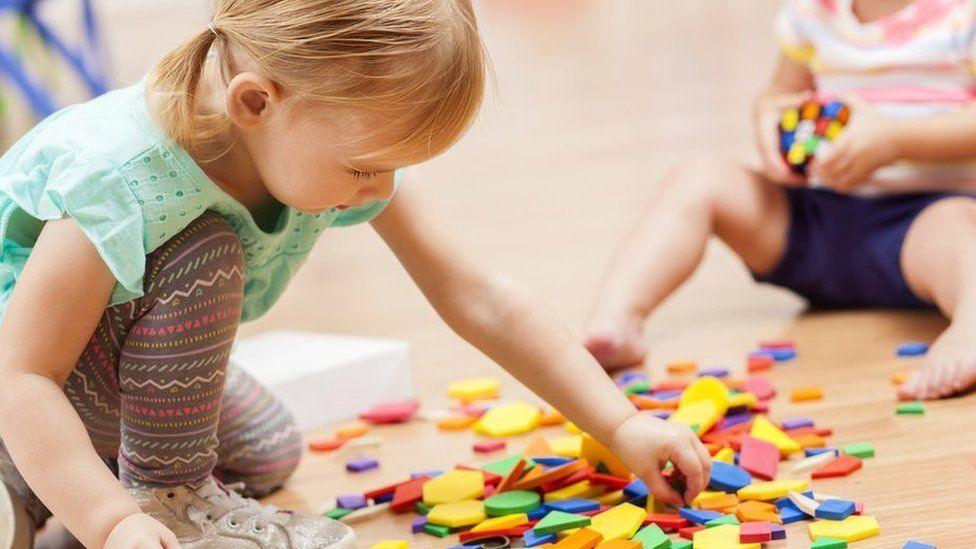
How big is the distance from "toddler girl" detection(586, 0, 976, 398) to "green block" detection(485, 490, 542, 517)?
37 cm

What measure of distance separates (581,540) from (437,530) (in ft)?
0.44

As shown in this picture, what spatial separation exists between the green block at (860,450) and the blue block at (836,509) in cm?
13

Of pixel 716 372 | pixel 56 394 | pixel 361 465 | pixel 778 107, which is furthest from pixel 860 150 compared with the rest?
pixel 56 394

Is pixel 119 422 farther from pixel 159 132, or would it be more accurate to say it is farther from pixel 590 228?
pixel 590 228

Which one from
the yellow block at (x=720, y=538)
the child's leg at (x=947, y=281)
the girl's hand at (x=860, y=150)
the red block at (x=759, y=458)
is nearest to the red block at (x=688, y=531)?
the yellow block at (x=720, y=538)

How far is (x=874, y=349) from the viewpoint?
1307mm

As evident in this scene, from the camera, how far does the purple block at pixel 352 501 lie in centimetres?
105

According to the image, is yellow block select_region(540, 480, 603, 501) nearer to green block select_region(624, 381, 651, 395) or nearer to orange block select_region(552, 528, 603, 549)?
orange block select_region(552, 528, 603, 549)

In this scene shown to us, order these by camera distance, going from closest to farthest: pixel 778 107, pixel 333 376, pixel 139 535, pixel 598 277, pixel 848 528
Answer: pixel 139 535
pixel 848 528
pixel 333 376
pixel 778 107
pixel 598 277

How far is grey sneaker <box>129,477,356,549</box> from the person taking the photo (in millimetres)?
906

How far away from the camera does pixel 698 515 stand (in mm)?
915

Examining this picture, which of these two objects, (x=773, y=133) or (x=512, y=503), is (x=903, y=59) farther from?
(x=512, y=503)

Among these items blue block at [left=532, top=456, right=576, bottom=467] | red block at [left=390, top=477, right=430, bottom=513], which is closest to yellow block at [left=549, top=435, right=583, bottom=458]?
blue block at [left=532, top=456, right=576, bottom=467]

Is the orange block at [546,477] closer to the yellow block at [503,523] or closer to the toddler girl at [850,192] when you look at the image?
the yellow block at [503,523]
